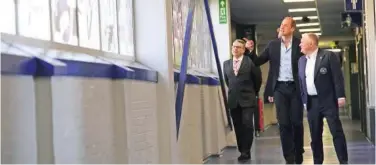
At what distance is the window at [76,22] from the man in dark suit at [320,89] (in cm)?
177

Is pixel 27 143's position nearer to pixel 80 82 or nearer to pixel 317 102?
pixel 80 82

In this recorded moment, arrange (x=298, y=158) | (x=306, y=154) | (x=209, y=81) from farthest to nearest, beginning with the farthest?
(x=209, y=81) → (x=306, y=154) → (x=298, y=158)

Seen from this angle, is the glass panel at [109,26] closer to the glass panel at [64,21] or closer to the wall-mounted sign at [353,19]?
the glass panel at [64,21]

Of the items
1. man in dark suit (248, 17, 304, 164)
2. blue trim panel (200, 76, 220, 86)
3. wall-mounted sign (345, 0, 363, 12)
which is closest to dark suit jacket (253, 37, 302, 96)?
man in dark suit (248, 17, 304, 164)

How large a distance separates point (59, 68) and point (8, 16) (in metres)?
0.40

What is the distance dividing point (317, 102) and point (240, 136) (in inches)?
76.3

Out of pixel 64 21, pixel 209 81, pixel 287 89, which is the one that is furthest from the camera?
pixel 209 81

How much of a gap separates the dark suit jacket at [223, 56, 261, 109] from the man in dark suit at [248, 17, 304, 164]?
1.00 metres

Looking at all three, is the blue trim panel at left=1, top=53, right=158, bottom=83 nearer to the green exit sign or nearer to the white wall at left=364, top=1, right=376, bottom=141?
the white wall at left=364, top=1, right=376, bottom=141

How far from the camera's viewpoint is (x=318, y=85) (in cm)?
659

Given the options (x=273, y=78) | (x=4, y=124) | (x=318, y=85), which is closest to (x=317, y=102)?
(x=318, y=85)

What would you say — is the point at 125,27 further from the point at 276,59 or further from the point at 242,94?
the point at 242,94

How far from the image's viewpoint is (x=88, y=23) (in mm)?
5035

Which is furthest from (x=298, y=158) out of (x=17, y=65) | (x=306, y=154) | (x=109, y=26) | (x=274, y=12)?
(x=274, y=12)
